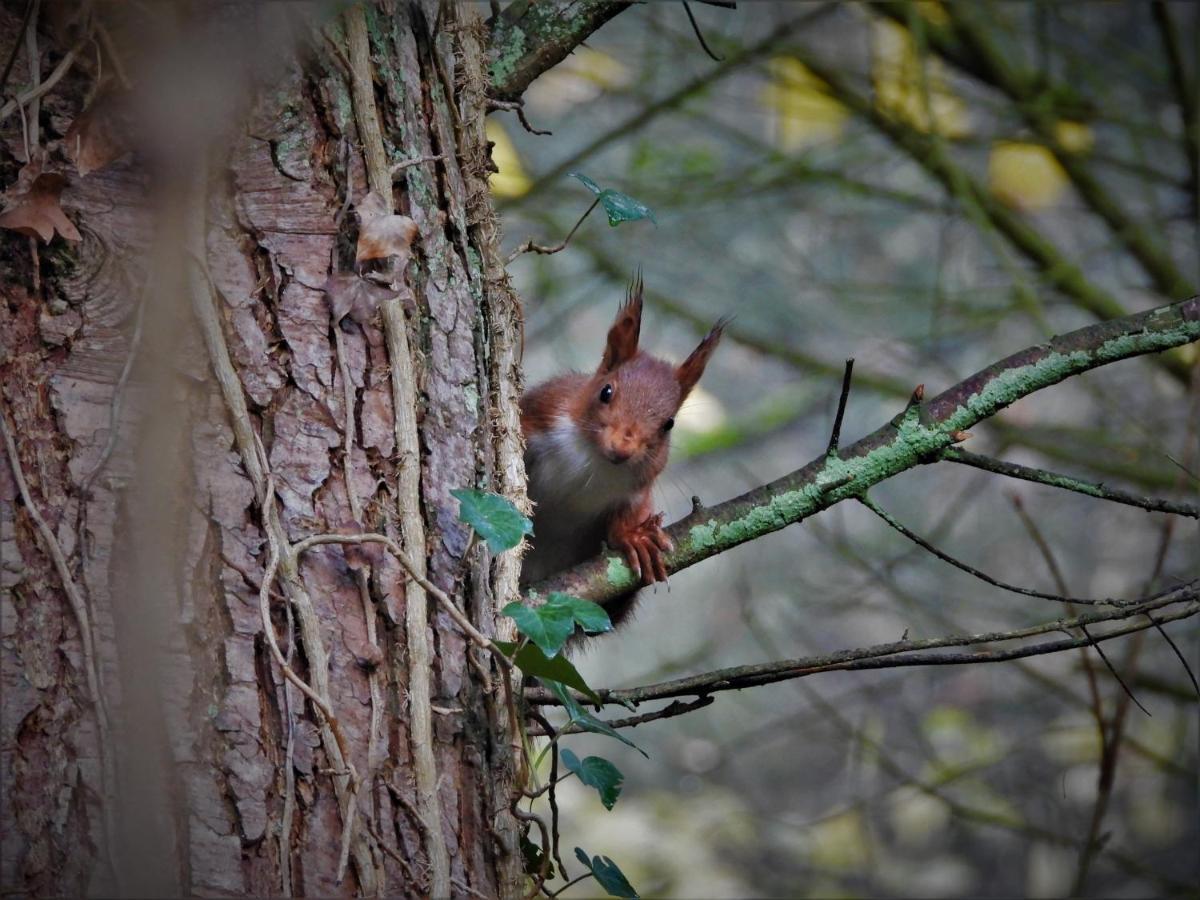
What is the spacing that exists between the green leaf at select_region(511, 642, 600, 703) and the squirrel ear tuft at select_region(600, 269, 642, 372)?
1.63 meters

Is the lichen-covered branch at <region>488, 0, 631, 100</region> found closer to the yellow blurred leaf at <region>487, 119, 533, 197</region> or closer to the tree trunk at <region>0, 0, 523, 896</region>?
the tree trunk at <region>0, 0, 523, 896</region>

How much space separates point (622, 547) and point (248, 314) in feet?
3.15

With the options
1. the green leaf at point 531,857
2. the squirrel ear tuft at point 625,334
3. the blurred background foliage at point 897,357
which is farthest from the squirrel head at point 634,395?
the green leaf at point 531,857

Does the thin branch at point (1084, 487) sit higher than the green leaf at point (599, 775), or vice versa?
the thin branch at point (1084, 487)

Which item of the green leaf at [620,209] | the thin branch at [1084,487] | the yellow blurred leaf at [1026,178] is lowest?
the thin branch at [1084,487]

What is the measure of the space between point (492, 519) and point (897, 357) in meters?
3.08

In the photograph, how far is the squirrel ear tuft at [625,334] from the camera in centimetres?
312

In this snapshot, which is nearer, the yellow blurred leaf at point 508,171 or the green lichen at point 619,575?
the green lichen at point 619,575

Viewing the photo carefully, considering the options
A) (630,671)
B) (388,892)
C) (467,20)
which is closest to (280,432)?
(388,892)

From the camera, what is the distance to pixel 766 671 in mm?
1708

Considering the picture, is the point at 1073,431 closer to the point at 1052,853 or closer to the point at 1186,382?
the point at 1186,382

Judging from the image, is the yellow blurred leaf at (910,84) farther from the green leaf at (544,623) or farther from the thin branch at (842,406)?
the green leaf at (544,623)

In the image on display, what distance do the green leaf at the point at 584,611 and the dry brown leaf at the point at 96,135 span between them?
0.84 metres

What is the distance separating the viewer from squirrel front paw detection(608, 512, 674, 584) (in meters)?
2.18
